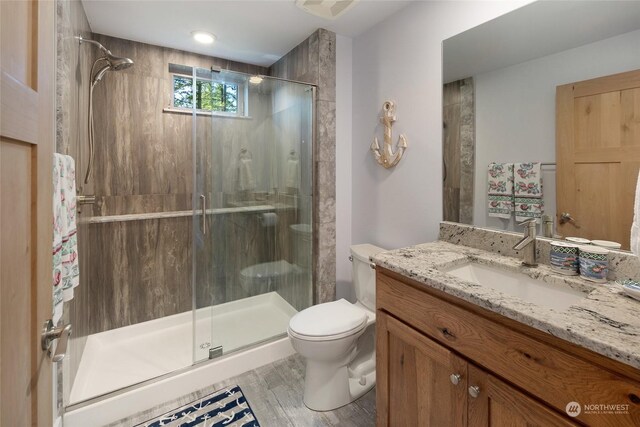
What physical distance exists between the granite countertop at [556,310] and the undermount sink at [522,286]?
22 millimetres

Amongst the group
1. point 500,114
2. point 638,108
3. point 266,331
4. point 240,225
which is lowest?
point 266,331

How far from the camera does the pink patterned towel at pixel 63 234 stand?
1.09 m

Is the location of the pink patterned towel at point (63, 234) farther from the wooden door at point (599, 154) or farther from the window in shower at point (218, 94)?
the wooden door at point (599, 154)

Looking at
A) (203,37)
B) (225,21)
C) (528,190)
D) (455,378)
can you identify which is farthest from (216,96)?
(455,378)

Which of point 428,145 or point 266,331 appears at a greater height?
point 428,145

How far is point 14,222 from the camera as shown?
1.69 ft

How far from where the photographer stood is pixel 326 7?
185 cm

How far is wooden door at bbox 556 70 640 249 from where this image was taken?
104 cm

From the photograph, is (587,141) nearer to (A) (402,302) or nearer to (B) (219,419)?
(A) (402,302)

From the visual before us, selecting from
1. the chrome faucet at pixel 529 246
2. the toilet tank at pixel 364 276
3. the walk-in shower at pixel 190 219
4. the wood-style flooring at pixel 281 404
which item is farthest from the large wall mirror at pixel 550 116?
the wood-style flooring at pixel 281 404

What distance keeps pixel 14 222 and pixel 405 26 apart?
6.86 ft

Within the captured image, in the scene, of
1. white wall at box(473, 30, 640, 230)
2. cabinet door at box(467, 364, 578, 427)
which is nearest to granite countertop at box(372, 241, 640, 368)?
cabinet door at box(467, 364, 578, 427)

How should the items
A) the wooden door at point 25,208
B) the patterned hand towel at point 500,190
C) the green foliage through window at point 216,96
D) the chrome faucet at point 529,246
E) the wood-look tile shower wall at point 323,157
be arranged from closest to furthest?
the wooden door at point 25,208
the chrome faucet at point 529,246
the patterned hand towel at point 500,190
the green foliage through window at point 216,96
the wood-look tile shower wall at point 323,157

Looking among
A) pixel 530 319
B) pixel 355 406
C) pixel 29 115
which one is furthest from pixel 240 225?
pixel 530 319
